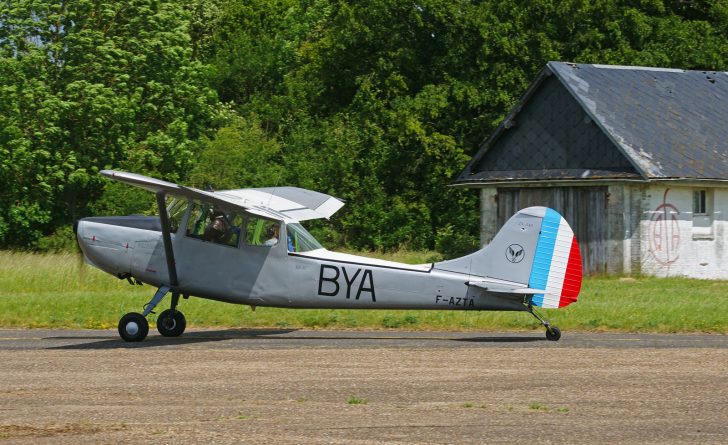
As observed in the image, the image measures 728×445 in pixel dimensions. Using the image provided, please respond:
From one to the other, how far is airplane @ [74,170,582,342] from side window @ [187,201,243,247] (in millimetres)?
15

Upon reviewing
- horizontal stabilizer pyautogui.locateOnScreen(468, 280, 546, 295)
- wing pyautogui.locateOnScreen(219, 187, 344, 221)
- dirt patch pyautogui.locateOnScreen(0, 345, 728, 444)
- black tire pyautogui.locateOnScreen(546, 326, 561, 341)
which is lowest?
dirt patch pyautogui.locateOnScreen(0, 345, 728, 444)

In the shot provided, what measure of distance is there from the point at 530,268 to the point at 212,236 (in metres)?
4.94

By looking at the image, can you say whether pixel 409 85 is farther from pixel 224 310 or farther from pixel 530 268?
pixel 530 268

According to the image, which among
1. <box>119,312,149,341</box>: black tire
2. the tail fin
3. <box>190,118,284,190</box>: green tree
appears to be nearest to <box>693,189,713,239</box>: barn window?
<box>190,118,284,190</box>: green tree

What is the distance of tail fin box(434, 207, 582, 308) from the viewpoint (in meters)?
17.8

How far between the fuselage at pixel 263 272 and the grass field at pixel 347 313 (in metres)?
2.75

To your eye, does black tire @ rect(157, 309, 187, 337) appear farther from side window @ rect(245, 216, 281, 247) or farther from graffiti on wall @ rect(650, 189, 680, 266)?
graffiti on wall @ rect(650, 189, 680, 266)

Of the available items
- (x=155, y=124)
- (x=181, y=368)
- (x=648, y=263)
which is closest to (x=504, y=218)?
(x=648, y=263)

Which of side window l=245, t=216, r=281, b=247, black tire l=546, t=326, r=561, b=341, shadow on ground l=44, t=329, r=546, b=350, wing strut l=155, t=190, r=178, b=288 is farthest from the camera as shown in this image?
side window l=245, t=216, r=281, b=247

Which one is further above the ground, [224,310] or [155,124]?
[155,124]

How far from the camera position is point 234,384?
14.0m

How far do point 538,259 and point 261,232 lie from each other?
14.2 ft

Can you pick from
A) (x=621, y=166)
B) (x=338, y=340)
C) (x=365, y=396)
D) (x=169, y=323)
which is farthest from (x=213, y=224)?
(x=621, y=166)

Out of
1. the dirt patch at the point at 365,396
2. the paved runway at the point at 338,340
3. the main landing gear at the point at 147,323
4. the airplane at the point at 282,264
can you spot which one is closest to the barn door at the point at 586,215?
the paved runway at the point at 338,340
